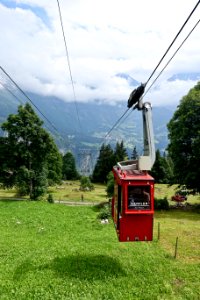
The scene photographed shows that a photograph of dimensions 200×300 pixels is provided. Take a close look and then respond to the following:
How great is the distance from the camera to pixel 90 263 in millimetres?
19094

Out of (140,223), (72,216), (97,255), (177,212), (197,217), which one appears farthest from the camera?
(177,212)

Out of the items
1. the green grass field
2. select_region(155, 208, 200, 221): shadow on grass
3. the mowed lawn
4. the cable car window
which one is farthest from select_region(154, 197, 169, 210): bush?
the cable car window

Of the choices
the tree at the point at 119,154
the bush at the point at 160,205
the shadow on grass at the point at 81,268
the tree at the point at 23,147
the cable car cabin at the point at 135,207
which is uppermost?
the tree at the point at 119,154

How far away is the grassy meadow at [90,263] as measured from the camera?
15578 mm

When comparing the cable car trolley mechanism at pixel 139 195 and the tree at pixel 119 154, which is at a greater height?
the tree at pixel 119 154

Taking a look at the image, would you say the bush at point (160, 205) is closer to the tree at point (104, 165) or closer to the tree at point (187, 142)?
the tree at point (187, 142)

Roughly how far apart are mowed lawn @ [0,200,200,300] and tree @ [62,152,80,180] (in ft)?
323

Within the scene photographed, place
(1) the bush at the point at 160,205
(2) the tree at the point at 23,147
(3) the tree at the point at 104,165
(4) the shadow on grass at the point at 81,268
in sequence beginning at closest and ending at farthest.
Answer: (4) the shadow on grass at the point at 81,268 < (1) the bush at the point at 160,205 < (2) the tree at the point at 23,147 < (3) the tree at the point at 104,165

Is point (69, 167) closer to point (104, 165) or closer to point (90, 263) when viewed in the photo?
point (104, 165)

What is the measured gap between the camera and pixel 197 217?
126ft

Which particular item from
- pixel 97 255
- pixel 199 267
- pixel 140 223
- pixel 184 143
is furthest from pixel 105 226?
pixel 184 143

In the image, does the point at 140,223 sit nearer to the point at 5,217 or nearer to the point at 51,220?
the point at 51,220

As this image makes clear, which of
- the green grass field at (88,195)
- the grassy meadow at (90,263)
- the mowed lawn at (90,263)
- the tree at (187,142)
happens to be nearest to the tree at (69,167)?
the green grass field at (88,195)

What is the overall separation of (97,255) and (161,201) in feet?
78.3
